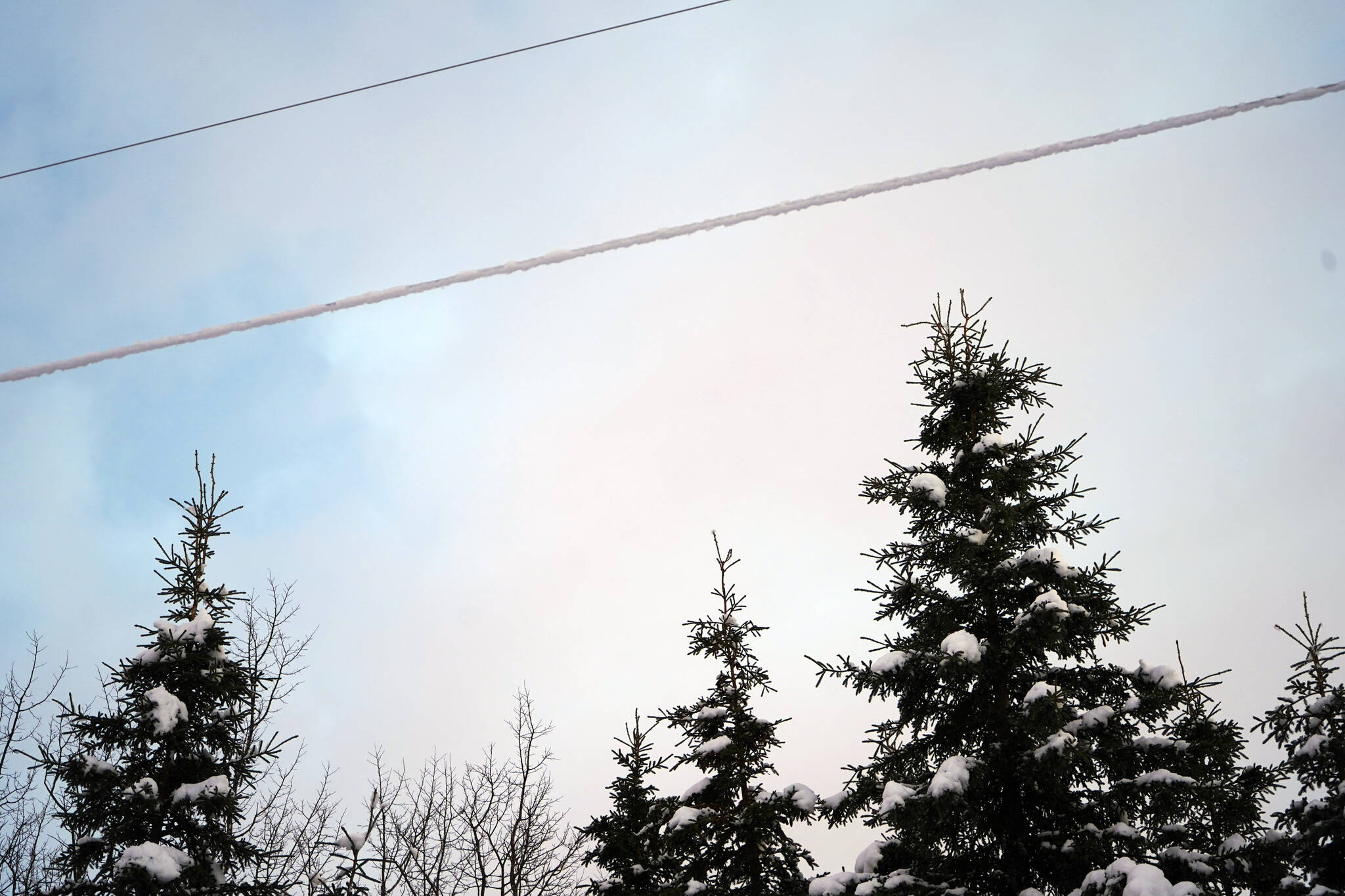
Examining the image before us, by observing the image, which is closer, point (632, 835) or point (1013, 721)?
point (1013, 721)

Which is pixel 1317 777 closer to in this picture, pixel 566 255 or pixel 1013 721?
pixel 1013 721

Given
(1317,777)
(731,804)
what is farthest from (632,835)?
(1317,777)

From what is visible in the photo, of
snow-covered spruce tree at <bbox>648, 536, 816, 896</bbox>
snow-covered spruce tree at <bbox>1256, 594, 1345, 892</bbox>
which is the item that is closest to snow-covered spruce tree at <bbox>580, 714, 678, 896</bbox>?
snow-covered spruce tree at <bbox>648, 536, 816, 896</bbox>

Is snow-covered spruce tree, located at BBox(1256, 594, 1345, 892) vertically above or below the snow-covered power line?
below

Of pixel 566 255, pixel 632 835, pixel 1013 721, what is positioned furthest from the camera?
pixel 632 835

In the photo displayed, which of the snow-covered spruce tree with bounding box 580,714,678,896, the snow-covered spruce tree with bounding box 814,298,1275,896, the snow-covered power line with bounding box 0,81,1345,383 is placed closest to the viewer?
the snow-covered power line with bounding box 0,81,1345,383

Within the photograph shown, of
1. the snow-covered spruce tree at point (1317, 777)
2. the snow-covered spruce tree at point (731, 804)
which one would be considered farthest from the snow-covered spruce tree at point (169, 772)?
the snow-covered spruce tree at point (1317, 777)

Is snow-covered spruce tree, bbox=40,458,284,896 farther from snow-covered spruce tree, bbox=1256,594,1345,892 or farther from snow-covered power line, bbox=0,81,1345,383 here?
snow-covered spruce tree, bbox=1256,594,1345,892

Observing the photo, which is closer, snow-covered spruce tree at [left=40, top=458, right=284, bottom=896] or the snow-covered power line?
the snow-covered power line

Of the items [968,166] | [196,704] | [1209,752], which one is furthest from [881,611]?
[196,704]

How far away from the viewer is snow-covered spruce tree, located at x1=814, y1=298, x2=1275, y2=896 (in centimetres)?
891

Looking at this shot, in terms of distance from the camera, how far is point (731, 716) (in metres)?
14.2

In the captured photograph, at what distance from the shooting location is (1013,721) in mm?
9375

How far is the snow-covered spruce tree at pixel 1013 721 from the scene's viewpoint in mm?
8906
